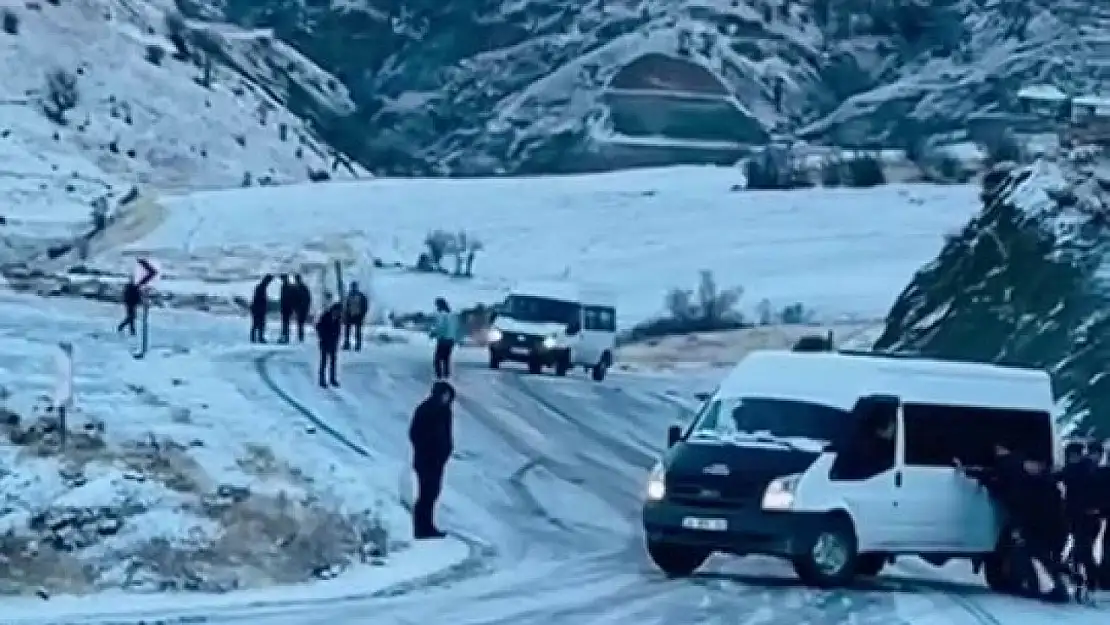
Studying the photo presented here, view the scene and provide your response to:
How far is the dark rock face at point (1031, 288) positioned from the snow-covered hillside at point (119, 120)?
43.7 meters

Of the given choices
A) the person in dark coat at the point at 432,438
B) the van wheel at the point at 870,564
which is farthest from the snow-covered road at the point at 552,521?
the person in dark coat at the point at 432,438

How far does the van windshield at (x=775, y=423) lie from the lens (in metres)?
24.3

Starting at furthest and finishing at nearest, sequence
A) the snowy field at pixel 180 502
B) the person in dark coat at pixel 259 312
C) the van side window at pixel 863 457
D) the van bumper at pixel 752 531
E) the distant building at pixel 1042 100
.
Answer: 1. the distant building at pixel 1042 100
2. the person in dark coat at pixel 259 312
3. the van side window at pixel 863 457
4. the van bumper at pixel 752 531
5. the snowy field at pixel 180 502

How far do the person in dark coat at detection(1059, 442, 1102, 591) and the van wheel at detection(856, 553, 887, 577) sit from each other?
171 centimetres

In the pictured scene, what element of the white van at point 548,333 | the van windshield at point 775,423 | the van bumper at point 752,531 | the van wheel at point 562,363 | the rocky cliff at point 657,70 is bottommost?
the van bumper at point 752,531

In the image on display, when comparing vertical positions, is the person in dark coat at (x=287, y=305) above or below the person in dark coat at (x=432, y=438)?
above

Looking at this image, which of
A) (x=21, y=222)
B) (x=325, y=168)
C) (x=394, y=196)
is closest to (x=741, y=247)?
(x=394, y=196)

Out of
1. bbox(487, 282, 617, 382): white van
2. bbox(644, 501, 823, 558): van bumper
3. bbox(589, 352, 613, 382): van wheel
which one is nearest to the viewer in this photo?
bbox(644, 501, 823, 558): van bumper

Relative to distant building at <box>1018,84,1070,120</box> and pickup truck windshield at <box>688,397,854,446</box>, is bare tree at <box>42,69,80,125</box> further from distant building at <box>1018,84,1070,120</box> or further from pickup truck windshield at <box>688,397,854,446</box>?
pickup truck windshield at <box>688,397,854,446</box>

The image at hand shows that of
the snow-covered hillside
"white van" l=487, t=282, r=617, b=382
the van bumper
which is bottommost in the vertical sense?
the van bumper

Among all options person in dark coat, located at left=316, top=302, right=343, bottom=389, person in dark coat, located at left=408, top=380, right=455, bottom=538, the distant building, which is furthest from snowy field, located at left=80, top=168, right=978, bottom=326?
person in dark coat, located at left=408, top=380, right=455, bottom=538

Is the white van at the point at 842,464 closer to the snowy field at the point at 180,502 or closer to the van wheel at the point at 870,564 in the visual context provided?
the van wheel at the point at 870,564

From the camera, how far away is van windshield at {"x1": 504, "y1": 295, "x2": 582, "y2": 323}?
→ 55.1 meters

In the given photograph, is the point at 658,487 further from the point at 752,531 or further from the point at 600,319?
the point at 600,319
